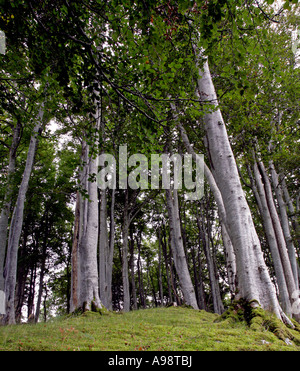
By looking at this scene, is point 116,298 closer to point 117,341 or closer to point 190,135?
point 190,135

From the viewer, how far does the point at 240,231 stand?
4.68 meters

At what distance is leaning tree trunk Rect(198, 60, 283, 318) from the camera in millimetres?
4359

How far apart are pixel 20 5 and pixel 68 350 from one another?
4200mm

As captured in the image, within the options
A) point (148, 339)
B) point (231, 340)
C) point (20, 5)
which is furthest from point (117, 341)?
point (20, 5)

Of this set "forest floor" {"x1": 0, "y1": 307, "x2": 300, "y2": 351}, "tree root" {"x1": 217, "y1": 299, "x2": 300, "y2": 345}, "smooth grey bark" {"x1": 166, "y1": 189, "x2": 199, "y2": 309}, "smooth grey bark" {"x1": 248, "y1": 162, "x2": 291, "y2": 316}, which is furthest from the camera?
"smooth grey bark" {"x1": 166, "y1": 189, "x2": 199, "y2": 309}

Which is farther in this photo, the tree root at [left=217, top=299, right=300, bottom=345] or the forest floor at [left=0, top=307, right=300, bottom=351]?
the tree root at [left=217, top=299, right=300, bottom=345]

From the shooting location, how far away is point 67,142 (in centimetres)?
1420

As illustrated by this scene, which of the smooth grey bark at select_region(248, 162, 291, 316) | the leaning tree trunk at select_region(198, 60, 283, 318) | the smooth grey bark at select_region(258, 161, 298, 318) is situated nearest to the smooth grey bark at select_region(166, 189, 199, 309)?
the smooth grey bark at select_region(248, 162, 291, 316)
